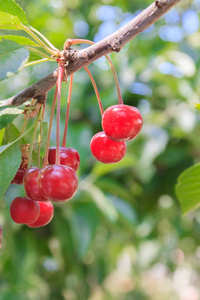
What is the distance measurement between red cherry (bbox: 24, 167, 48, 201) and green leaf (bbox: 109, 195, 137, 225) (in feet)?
4.80

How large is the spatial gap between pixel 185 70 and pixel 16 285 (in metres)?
1.79

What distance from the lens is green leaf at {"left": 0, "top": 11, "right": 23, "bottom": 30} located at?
32.9 inches

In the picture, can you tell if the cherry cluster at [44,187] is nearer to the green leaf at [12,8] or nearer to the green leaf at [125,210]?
the green leaf at [12,8]

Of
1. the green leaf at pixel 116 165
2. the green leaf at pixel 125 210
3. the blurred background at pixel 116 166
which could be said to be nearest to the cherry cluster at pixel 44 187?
the blurred background at pixel 116 166

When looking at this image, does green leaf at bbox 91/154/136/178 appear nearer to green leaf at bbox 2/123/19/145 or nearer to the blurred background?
the blurred background

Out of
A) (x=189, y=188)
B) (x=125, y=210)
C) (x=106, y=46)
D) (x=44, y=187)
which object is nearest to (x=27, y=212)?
(x=44, y=187)

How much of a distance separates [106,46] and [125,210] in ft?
5.37

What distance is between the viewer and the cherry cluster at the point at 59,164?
77cm

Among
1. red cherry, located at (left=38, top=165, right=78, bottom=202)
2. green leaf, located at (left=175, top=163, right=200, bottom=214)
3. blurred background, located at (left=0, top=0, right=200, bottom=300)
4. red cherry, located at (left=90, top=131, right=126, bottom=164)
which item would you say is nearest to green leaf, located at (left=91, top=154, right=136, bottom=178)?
blurred background, located at (left=0, top=0, right=200, bottom=300)

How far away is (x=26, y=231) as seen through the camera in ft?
8.05

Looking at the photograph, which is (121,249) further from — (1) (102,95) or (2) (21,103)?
(2) (21,103)

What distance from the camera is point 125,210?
232 cm

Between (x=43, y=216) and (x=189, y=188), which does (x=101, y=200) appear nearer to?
(x=189, y=188)

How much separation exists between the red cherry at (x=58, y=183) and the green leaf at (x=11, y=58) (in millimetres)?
207
